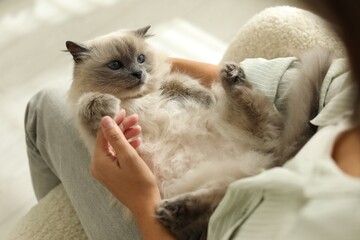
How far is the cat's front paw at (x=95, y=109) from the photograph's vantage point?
1.14 m

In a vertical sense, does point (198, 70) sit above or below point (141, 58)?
below

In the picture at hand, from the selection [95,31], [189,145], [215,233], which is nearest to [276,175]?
[215,233]

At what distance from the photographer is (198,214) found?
1002 mm

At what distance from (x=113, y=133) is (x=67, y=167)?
0.30 meters

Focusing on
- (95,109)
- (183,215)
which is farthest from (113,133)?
(183,215)

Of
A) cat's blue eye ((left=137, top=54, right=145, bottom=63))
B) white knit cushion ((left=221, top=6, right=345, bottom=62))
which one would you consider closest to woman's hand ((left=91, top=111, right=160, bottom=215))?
cat's blue eye ((left=137, top=54, right=145, bottom=63))

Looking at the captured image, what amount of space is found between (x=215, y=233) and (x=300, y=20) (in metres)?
0.79

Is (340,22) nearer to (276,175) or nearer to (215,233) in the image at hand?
(276,175)

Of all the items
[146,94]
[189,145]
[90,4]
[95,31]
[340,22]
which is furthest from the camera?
[90,4]

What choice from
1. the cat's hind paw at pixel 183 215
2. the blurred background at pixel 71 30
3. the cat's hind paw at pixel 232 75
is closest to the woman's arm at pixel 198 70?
the cat's hind paw at pixel 232 75

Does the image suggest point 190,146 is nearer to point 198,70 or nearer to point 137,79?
point 137,79

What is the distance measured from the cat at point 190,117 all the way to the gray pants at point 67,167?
0.08 metres

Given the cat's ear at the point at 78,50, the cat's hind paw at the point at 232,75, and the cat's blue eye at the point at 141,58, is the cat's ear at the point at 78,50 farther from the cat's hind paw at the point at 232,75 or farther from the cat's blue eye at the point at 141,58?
the cat's hind paw at the point at 232,75

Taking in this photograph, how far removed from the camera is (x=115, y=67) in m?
1.33
